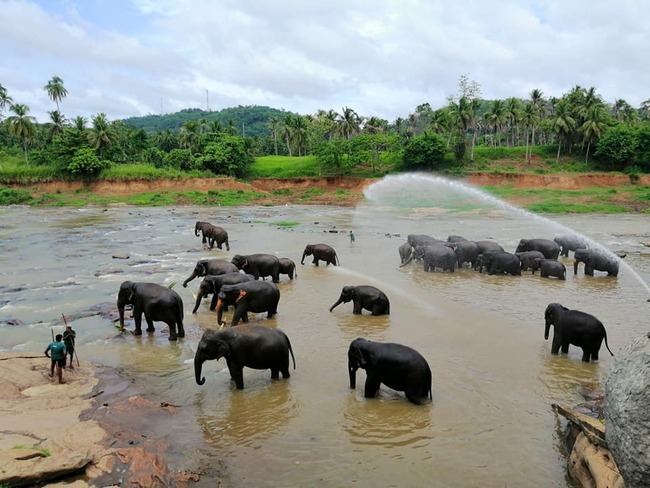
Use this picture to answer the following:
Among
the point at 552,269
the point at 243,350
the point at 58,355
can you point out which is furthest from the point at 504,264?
the point at 58,355

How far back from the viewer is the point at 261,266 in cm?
1811

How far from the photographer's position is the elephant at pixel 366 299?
46.6 feet

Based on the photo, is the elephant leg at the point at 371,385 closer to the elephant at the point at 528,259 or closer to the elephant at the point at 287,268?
the elephant at the point at 287,268

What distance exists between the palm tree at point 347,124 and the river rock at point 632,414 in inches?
3367

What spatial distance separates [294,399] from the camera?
29.6 ft

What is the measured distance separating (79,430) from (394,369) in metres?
4.68

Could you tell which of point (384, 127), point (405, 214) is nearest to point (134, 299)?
point (405, 214)

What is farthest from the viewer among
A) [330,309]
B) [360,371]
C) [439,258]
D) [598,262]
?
[439,258]

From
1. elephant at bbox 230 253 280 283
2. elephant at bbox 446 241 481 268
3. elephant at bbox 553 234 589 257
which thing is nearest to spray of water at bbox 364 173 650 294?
elephant at bbox 553 234 589 257

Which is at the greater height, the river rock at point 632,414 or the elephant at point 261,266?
the river rock at point 632,414

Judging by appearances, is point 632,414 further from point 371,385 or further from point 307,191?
point 307,191

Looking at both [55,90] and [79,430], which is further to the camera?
[55,90]

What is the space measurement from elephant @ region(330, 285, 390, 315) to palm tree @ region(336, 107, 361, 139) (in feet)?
249

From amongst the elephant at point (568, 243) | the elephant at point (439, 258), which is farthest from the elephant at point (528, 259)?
the elephant at point (568, 243)
